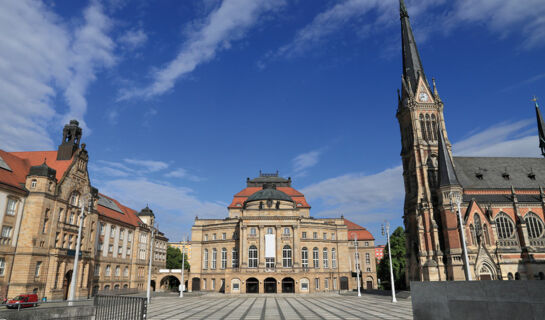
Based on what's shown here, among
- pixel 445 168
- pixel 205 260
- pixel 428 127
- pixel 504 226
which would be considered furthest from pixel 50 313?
pixel 504 226

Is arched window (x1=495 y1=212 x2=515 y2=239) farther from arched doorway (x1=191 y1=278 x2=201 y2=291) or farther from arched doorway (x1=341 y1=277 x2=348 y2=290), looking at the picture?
arched doorway (x1=191 y1=278 x2=201 y2=291)

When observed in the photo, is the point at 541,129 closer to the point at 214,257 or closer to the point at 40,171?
the point at 214,257

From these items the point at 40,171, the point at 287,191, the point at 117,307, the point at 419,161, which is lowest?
the point at 117,307

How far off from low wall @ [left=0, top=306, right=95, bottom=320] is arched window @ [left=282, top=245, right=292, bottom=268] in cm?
4745

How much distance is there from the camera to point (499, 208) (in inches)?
2201

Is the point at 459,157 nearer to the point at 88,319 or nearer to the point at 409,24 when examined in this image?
the point at 409,24

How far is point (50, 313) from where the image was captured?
56.7ft

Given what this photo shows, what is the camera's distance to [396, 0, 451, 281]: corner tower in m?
52.7

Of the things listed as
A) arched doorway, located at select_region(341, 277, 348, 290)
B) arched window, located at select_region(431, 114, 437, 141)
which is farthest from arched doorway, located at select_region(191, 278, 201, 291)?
arched window, located at select_region(431, 114, 437, 141)

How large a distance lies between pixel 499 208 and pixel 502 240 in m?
5.63

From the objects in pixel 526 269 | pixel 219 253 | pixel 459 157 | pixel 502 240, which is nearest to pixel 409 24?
pixel 459 157

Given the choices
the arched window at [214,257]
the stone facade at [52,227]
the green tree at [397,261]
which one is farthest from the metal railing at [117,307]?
the green tree at [397,261]

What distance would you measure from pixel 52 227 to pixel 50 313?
1096 inches

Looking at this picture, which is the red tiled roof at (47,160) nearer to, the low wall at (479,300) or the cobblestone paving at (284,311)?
the cobblestone paving at (284,311)
